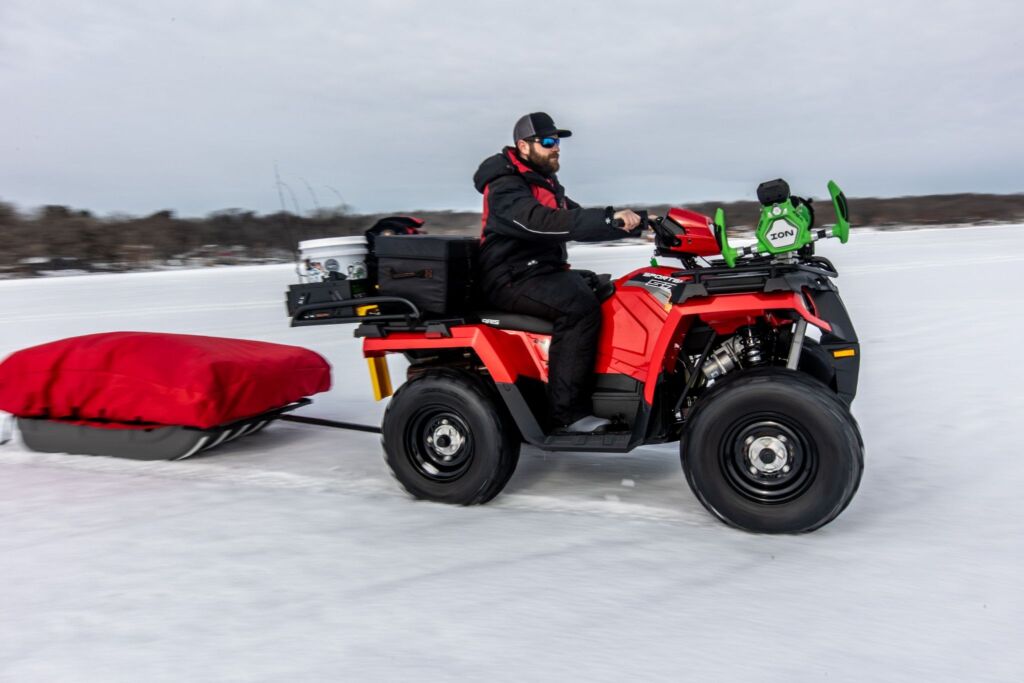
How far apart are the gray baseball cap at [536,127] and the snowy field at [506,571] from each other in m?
1.73

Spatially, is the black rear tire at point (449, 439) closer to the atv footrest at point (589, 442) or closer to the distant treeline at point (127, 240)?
the atv footrest at point (589, 442)

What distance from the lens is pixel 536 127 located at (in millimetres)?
4031

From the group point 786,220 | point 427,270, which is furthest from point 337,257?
point 786,220

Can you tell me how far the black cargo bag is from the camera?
3.99 m

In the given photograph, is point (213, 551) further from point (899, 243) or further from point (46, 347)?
point (899, 243)

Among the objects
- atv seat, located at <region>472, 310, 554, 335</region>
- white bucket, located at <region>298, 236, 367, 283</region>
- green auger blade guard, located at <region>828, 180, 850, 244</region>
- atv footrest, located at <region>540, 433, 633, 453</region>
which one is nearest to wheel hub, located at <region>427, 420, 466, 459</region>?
atv footrest, located at <region>540, 433, 633, 453</region>

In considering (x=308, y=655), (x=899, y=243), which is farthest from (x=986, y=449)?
(x=899, y=243)

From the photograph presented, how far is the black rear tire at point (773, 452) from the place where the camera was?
3.25 m

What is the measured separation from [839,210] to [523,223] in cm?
132

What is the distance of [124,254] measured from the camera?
103 feet

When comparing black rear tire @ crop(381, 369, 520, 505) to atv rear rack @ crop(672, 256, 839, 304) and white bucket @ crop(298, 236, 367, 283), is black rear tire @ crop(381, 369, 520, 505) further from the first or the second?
atv rear rack @ crop(672, 256, 839, 304)

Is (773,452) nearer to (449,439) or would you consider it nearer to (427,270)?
(449,439)

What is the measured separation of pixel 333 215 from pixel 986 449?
12.6ft

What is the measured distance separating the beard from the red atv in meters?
0.66
